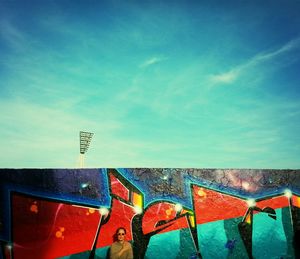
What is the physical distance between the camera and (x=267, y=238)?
632cm

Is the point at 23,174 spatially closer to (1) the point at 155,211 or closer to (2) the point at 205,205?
(1) the point at 155,211

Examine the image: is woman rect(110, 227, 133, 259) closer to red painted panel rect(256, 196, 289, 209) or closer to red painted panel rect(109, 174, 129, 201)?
red painted panel rect(109, 174, 129, 201)

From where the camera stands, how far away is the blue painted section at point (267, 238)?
6.23 m

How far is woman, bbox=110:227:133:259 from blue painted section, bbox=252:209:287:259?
2321 mm

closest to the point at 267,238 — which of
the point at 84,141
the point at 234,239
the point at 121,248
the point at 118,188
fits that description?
the point at 234,239

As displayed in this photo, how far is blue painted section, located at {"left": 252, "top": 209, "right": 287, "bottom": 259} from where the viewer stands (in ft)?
20.5

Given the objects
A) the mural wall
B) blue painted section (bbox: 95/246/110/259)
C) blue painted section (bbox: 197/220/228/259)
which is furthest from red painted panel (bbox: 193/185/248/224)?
blue painted section (bbox: 95/246/110/259)

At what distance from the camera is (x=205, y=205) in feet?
20.2

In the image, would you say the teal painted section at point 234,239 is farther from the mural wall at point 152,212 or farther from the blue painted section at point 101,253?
the blue painted section at point 101,253

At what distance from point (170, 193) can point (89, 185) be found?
1439mm

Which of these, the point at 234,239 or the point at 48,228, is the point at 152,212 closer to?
the point at 234,239

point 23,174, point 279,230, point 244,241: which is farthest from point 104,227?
point 279,230

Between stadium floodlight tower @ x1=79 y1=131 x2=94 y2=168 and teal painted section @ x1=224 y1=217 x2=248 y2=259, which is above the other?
stadium floodlight tower @ x1=79 y1=131 x2=94 y2=168

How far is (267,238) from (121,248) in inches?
108
